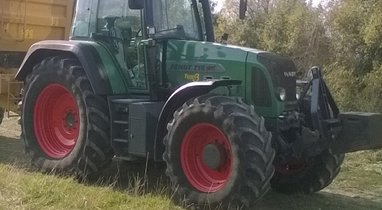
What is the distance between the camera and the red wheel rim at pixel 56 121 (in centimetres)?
709

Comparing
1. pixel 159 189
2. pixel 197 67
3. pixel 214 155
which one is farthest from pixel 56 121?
pixel 214 155

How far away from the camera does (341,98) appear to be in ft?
48.1

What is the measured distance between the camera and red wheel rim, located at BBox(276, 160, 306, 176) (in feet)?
21.9

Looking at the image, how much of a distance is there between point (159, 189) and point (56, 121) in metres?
1.84

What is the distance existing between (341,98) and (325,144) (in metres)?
9.08

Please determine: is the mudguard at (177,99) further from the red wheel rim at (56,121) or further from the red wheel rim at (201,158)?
the red wheel rim at (56,121)

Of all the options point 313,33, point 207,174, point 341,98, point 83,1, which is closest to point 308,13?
point 313,33

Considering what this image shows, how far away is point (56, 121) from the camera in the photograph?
24.1 ft

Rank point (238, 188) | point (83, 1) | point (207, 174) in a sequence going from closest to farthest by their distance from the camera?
point (238, 188) < point (207, 174) < point (83, 1)

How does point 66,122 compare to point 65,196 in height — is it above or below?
above

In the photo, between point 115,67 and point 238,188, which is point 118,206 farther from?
point 115,67

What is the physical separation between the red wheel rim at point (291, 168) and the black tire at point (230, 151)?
1.29m

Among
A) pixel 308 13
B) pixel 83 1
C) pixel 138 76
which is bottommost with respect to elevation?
pixel 138 76

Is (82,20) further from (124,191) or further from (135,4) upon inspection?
(124,191)
